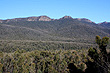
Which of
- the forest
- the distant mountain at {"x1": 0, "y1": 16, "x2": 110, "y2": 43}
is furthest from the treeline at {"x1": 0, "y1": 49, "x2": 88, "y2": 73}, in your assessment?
the distant mountain at {"x1": 0, "y1": 16, "x2": 110, "y2": 43}

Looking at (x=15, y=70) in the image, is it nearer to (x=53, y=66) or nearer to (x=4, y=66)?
(x=4, y=66)

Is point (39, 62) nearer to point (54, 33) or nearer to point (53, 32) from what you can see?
point (54, 33)

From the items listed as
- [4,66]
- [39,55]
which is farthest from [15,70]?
[39,55]

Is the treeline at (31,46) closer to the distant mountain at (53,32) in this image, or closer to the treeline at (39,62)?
the distant mountain at (53,32)

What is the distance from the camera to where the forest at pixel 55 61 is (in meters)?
8.32

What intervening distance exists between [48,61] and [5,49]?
52.2ft

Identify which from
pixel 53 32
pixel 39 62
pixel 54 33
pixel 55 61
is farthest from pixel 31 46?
pixel 53 32

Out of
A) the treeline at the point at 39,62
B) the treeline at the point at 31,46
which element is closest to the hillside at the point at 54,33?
the treeline at the point at 31,46

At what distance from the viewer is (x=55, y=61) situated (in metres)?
10.5

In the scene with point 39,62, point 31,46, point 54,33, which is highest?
point 39,62

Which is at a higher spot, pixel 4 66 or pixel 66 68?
pixel 4 66

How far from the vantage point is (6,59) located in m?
8.48

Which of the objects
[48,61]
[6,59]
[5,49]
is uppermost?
[6,59]

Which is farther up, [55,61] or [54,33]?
[55,61]
